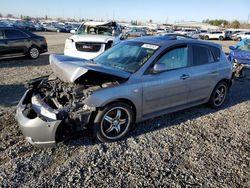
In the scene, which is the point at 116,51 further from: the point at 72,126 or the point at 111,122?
the point at 72,126

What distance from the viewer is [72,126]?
3.67 metres

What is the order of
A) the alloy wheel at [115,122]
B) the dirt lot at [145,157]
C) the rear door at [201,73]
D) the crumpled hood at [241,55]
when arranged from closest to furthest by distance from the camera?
1. the dirt lot at [145,157]
2. the alloy wheel at [115,122]
3. the rear door at [201,73]
4. the crumpled hood at [241,55]

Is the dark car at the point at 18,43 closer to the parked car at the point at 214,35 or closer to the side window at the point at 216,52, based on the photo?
the side window at the point at 216,52

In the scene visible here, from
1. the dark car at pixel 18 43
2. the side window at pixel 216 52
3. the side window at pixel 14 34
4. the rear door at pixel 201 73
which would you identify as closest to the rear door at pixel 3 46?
the dark car at pixel 18 43

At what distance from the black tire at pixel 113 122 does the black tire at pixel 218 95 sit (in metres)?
2.50

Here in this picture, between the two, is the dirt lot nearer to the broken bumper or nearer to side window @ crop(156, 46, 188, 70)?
the broken bumper

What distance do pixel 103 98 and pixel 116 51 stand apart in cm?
159

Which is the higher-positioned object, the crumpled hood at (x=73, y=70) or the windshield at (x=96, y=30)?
the windshield at (x=96, y=30)

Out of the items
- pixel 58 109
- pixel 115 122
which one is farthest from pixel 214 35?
pixel 58 109

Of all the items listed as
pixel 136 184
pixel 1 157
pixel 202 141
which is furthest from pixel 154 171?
pixel 1 157

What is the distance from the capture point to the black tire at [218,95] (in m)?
5.77

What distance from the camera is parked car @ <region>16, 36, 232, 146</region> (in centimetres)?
364

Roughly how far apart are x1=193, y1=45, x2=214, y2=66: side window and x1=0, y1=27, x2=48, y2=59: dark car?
8.91 m

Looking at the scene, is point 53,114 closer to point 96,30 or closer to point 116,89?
point 116,89
